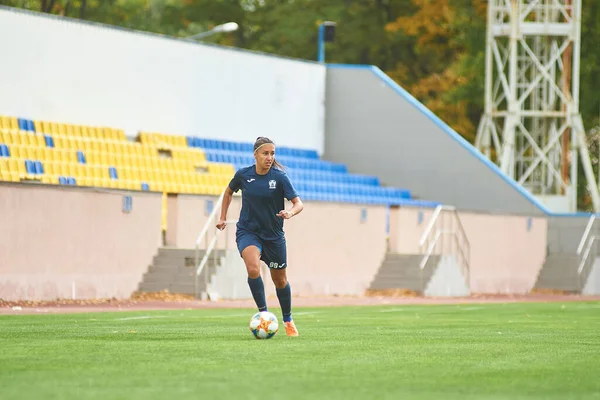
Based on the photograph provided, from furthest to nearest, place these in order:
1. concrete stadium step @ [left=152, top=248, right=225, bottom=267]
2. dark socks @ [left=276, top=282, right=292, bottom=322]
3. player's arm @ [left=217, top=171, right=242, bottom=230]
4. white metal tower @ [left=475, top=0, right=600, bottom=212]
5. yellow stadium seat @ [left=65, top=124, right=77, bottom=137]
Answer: white metal tower @ [left=475, top=0, right=600, bottom=212], yellow stadium seat @ [left=65, top=124, right=77, bottom=137], concrete stadium step @ [left=152, top=248, right=225, bottom=267], dark socks @ [left=276, top=282, right=292, bottom=322], player's arm @ [left=217, top=171, right=242, bottom=230]

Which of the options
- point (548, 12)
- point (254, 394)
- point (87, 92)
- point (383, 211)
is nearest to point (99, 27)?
point (87, 92)

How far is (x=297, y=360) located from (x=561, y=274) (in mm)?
29989

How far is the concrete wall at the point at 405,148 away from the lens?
40.4 metres

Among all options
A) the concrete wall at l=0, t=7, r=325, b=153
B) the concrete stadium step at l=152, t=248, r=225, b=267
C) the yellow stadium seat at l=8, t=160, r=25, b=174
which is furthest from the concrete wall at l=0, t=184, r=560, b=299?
the concrete wall at l=0, t=7, r=325, b=153

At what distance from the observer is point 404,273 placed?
34250mm

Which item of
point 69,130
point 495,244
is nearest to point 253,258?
point 69,130

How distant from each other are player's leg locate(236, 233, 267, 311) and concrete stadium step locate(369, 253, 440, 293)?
1996 centimetres

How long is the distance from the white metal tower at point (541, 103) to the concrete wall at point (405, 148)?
8.02 feet

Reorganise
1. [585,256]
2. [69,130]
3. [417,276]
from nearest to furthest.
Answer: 1. [69,130]
2. [417,276]
3. [585,256]

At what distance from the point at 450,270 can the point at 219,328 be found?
19.0 m

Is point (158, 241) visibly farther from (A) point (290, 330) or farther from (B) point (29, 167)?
(A) point (290, 330)

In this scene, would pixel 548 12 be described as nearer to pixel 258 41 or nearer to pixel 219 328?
pixel 258 41

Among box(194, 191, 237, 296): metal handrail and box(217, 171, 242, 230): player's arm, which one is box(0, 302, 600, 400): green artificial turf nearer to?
box(217, 171, 242, 230): player's arm

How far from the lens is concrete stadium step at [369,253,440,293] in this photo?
112 ft
